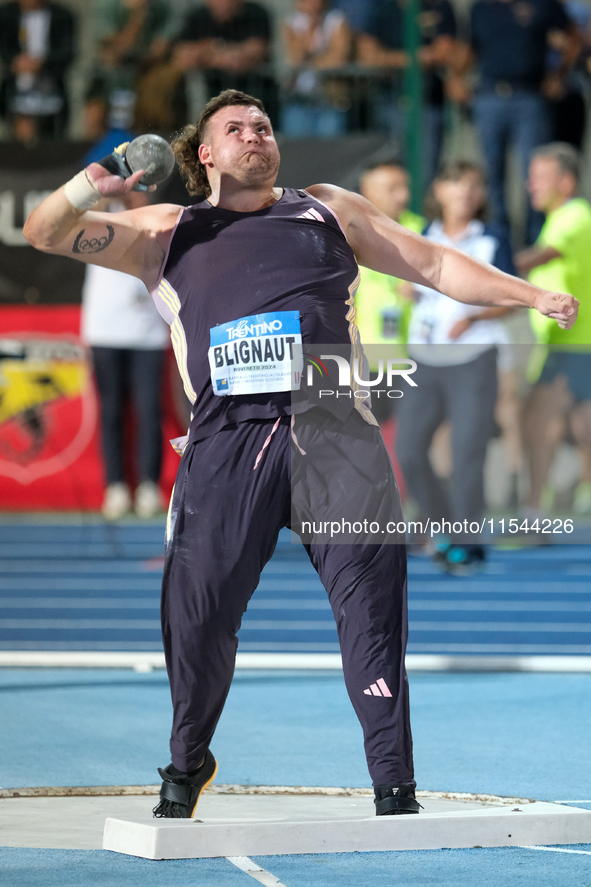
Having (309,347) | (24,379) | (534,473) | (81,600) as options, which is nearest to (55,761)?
(309,347)

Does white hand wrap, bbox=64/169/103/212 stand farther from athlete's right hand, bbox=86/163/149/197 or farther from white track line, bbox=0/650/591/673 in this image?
white track line, bbox=0/650/591/673

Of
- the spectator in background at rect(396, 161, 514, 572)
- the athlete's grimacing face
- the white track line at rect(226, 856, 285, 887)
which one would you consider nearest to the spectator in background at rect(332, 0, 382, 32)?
the spectator in background at rect(396, 161, 514, 572)

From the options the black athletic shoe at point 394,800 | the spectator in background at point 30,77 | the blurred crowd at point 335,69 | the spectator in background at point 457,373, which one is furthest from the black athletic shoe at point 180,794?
the spectator in background at point 30,77

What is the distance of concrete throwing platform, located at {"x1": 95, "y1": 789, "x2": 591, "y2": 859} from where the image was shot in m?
3.44

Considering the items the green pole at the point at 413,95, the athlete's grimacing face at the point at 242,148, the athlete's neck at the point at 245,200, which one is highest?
the green pole at the point at 413,95

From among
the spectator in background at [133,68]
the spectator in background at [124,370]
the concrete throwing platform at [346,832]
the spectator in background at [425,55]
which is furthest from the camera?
the spectator in background at [133,68]

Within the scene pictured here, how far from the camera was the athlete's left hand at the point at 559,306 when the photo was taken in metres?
3.83

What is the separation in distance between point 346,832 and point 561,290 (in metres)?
7.35

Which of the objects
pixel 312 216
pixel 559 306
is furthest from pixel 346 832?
pixel 312 216

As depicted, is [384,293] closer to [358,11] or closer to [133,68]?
[358,11]

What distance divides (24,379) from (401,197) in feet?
14.3

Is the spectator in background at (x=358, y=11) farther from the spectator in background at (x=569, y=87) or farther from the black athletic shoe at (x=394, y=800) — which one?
the black athletic shoe at (x=394, y=800)

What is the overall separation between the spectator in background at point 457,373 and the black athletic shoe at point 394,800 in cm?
546

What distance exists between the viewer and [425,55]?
12188mm
